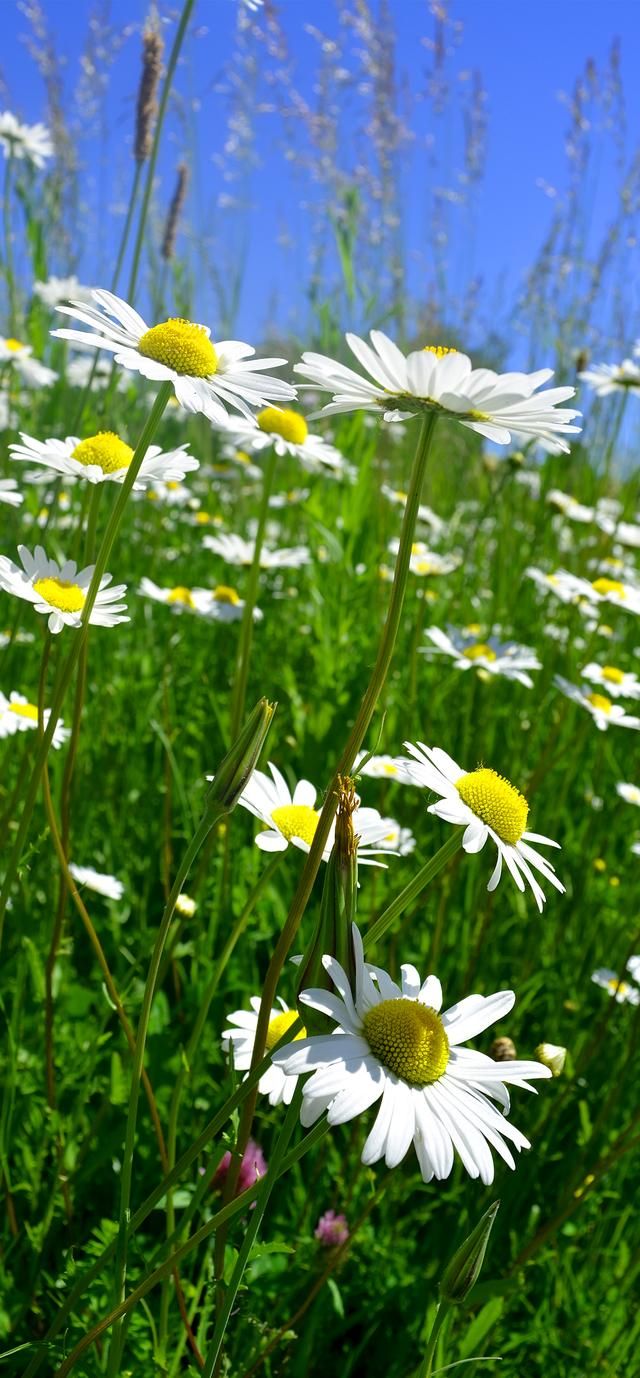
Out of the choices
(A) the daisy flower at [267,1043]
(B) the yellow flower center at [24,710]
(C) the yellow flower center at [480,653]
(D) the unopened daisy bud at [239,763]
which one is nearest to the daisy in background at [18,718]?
(B) the yellow flower center at [24,710]

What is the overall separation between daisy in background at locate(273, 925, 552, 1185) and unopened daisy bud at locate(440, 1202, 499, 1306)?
97mm

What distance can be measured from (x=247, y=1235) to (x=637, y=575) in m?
3.20

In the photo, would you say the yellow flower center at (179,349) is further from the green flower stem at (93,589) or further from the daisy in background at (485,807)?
the daisy in background at (485,807)

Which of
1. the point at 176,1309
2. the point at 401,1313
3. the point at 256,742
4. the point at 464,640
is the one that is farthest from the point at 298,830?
Answer: the point at 464,640

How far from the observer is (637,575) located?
11.8ft

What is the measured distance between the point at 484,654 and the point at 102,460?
Answer: 112cm

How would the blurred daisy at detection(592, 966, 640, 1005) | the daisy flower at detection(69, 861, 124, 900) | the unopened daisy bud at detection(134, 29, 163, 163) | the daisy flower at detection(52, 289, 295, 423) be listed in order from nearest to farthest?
the daisy flower at detection(52, 289, 295, 423)
the unopened daisy bud at detection(134, 29, 163, 163)
the daisy flower at detection(69, 861, 124, 900)
the blurred daisy at detection(592, 966, 640, 1005)

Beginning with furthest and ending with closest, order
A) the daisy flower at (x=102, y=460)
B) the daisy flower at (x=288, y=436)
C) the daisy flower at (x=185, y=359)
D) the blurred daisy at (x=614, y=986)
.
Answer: the daisy flower at (x=288, y=436) < the blurred daisy at (x=614, y=986) < the daisy flower at (x=102, y=460) < the daisy flower at (x=185, y=359)

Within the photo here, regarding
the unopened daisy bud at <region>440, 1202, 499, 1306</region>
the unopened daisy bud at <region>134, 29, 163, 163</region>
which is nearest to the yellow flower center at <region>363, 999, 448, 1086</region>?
the unopened daisy bud at <region>440, 1202, 499, 1306</region>

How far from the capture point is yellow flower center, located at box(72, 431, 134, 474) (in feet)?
3.72

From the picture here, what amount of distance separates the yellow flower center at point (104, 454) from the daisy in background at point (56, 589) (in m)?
0.11

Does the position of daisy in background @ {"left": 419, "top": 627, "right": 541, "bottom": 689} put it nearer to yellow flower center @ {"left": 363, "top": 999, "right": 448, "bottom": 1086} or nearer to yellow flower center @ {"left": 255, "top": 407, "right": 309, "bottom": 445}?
yellow flower center @ {"left": 255, "top": 407, "right": 309, "bottom": 445}

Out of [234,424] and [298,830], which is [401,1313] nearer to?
[298,830]

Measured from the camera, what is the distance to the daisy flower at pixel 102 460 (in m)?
1.05
